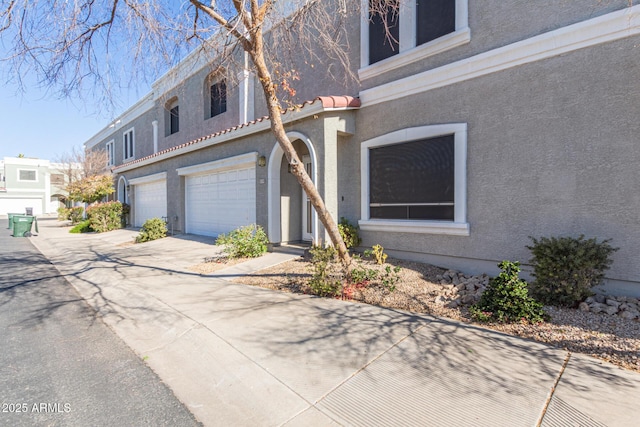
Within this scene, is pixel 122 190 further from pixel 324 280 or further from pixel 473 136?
pixel 473 136

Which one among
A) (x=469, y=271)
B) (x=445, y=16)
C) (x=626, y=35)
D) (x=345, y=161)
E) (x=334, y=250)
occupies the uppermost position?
(x=445, y=16)

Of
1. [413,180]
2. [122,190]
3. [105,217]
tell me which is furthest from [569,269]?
[122,190]

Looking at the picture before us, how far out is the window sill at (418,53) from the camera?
6156mm

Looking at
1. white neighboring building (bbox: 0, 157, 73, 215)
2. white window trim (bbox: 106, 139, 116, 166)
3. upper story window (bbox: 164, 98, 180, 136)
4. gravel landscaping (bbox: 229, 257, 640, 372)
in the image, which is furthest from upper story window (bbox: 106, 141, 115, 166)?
gravel landscaping (bbox: 229, 257, 640, 372)

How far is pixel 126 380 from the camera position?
3.01m

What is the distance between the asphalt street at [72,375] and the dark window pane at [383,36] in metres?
7.40

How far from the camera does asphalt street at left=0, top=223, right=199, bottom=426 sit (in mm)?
2523

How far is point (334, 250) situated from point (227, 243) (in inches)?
133

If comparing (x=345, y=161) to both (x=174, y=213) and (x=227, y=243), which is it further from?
(x=174, y=213)

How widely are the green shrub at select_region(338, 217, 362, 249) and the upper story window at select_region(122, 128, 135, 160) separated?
19.0 m

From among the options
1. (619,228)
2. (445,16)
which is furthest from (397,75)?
(619,228)

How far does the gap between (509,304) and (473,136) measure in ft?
10.8

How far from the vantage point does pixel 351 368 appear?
10.0ft

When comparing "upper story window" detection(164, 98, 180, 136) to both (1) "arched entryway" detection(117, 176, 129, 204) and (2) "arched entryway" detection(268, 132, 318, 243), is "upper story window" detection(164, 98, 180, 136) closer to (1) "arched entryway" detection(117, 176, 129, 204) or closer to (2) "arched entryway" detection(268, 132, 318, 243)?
(1) "arched entryway" detection(117, 176, 129, 204)
